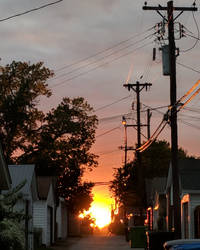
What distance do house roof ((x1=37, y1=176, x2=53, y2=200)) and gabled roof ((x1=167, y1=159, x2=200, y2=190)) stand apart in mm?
12174

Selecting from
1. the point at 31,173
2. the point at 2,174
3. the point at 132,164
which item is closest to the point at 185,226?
the point at 31,173

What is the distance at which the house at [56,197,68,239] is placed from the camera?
189ft

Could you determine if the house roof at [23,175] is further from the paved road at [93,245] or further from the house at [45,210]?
the house at [45,210]

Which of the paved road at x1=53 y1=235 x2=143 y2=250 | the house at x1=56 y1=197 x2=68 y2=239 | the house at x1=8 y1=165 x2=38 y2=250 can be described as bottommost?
the paved road at x1=53 y1=235 x2=143 y2=250

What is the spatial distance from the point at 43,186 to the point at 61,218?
1615 cm

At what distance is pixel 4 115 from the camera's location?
5534 cm

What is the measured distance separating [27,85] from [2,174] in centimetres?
3464

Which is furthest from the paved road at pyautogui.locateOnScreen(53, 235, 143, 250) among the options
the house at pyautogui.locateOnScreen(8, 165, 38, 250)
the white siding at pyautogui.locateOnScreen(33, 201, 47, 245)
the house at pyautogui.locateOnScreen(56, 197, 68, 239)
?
the house at pyautogui.locateOnScreen(56, 197, 68, 239)

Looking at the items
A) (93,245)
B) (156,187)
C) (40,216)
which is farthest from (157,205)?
(40,216)

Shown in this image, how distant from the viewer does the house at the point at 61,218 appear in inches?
2273

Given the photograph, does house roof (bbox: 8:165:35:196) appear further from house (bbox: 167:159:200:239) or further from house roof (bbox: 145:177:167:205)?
house roof (bbox: 145:177:167:205)

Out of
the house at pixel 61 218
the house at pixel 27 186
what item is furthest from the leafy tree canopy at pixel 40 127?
the house at pixel 27 186

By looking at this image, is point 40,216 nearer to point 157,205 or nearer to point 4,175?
point 157,205

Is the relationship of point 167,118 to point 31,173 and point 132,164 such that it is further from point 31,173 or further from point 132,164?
point 132,164
